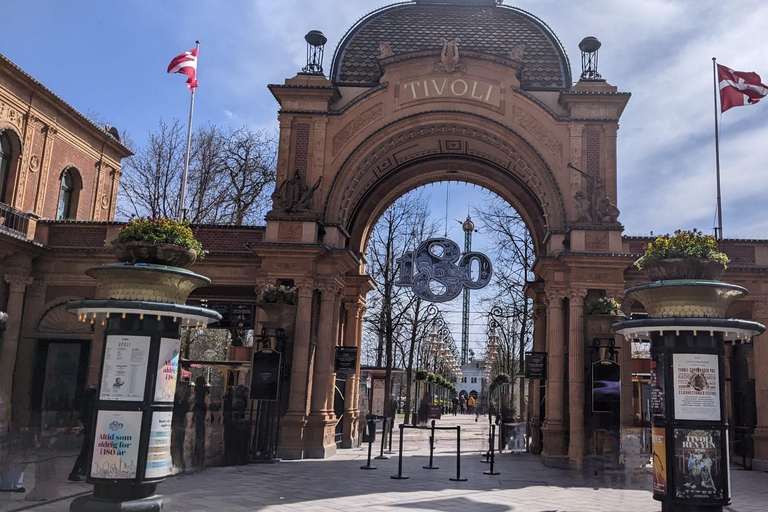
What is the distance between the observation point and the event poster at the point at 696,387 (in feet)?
29.6

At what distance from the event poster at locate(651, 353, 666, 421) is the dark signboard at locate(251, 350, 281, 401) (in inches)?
391

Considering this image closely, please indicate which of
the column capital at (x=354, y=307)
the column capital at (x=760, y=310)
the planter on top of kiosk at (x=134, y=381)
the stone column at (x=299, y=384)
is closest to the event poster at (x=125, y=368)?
the planter on top of kiosk at (x=134, y=381)

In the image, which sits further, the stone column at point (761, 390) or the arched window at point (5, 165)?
the arched window at point (5, 165)

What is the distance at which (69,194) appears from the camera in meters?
24.2

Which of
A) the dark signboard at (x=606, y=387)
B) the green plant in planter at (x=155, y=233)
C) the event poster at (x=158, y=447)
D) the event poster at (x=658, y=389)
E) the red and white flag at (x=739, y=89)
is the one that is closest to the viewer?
the event poster at (x=158, y=447)

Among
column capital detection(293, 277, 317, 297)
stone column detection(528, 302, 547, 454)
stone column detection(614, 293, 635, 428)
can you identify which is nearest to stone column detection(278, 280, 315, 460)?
column capital detection(293, 277, 317, 297)

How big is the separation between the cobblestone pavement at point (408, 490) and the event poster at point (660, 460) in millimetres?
2032

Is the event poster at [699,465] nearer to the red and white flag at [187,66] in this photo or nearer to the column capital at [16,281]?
the red and white flag at [187,66]

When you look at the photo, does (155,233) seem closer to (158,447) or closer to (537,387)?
(158,447)

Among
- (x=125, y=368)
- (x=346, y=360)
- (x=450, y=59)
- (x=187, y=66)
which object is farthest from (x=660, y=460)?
(x=187, y=66)

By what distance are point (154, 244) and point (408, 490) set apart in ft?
20.6

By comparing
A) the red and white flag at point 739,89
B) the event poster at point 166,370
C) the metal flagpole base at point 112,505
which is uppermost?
the red and white flag at point 739,89

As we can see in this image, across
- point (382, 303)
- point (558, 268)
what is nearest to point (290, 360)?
point (558, 268)

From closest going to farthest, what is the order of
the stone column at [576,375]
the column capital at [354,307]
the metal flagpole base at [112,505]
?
the metal flagpole base at [112,505] → the stone column at [576,375] → the column capital at [354,307]
